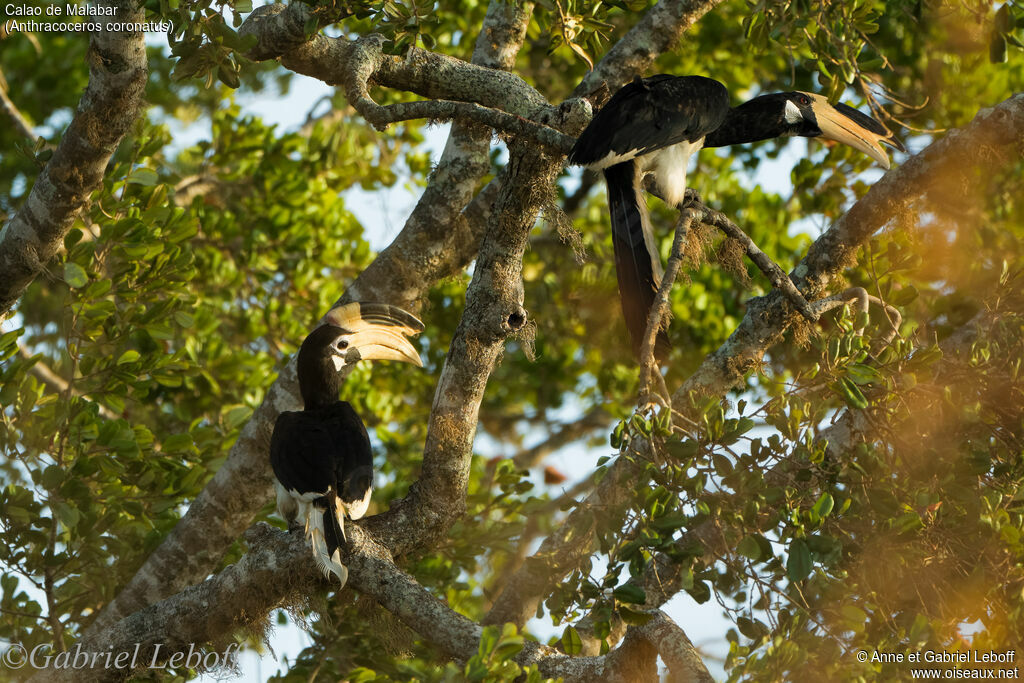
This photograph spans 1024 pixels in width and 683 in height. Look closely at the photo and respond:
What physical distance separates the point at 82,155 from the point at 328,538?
144cm

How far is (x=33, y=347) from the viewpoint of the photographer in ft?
19.2

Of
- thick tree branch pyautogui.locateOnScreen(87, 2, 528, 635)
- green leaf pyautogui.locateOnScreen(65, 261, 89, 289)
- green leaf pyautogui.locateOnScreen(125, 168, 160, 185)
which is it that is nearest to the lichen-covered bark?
green leaf pyautogui.locateOnScreen(65, 261, 89, 289)

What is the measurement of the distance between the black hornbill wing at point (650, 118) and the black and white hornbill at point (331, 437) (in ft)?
3.51

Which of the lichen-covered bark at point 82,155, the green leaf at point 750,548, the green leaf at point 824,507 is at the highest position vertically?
the lichen-covered bark at point 82,155

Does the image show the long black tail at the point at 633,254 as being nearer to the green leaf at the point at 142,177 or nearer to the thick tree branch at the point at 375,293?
the thick tree branch at the point at 375,293

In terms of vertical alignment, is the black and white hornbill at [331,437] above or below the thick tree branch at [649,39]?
below

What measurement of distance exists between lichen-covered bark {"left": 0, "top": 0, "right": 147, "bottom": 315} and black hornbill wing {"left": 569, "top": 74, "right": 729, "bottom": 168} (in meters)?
1.38

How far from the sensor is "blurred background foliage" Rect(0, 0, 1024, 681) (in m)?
2.48

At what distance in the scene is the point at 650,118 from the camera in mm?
3600

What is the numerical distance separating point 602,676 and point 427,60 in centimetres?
233

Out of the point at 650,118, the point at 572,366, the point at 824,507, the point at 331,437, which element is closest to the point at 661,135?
the point at 650,118

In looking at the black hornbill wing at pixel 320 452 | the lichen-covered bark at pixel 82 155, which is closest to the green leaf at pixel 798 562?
the black hornbill wing at pixel 320 452

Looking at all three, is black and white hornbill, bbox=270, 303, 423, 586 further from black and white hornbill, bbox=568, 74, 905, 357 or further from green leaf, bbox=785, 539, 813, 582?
green leaf, bbox=785, 539, 813, 582

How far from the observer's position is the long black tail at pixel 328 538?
3015 mm
